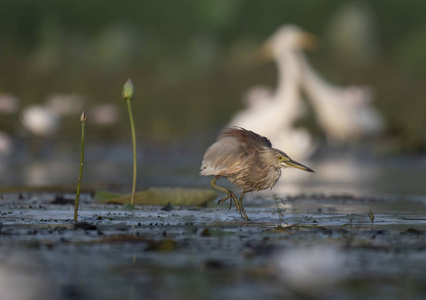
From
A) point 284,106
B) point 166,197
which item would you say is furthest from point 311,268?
point 284,106

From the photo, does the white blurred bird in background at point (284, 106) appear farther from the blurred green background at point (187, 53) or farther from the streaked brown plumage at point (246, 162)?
the streaked brown plumage at point (246, 162)

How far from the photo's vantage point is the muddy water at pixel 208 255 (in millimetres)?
4332

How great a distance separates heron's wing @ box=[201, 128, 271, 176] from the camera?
816 cm

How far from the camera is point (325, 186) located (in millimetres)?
12000

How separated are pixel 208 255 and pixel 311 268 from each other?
643 mm

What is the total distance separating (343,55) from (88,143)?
27.8 ft

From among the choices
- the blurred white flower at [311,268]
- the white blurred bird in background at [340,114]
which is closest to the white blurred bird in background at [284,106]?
the white blurred bird in background at [340,114]

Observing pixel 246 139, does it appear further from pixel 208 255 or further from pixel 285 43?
pixel 285 43

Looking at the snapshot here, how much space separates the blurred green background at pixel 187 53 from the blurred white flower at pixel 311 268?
607 inches

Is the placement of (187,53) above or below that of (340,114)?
above

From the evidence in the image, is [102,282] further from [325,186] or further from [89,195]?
[325,186]

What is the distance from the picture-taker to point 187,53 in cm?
2553

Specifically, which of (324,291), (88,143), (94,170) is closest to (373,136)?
(88,143)

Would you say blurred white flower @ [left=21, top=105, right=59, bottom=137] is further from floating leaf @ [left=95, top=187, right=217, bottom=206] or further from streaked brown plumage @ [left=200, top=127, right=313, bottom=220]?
streaked brown plumage @ [left=200, top=127, right=313, bottom=220]
